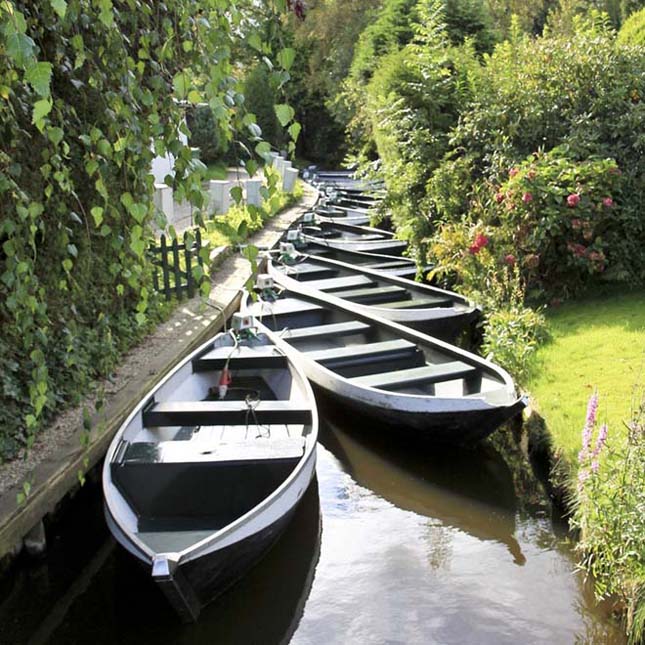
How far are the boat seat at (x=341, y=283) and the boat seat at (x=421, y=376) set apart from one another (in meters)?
3.51

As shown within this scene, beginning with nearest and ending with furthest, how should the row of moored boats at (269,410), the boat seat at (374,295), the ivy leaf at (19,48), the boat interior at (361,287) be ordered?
the ivy leaf at (19,48) → the row of moored boats at (269,410) → the boat interior at (361,287) → the boat seat at (374,295)

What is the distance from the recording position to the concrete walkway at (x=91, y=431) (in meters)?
4.47

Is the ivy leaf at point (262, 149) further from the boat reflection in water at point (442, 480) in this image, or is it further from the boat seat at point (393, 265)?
the boat seat at point (393, 265)

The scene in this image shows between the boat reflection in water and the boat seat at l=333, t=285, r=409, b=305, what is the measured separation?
2.86 metres

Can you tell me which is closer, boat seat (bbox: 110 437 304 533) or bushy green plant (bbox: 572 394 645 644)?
bushy green plant (bbox: 572 394 645 644)

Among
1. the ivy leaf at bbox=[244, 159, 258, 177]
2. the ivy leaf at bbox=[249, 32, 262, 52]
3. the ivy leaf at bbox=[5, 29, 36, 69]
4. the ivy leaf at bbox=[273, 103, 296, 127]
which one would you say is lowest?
the ivy leaf at bbox=[244, 159, 258, 177]

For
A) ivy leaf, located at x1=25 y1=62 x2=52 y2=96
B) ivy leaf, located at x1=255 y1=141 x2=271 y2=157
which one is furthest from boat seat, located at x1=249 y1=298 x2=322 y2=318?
ivy leaf, located at x1=25 y1=62 x2=52 y2=96

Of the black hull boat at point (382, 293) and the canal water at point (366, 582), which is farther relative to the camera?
the black hull boat at point (382, 293)

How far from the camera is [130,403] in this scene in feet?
20.5

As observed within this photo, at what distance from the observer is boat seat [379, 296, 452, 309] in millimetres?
9133

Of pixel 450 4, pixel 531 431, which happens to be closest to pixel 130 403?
pixel 531 431

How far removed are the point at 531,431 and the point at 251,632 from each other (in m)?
3.04

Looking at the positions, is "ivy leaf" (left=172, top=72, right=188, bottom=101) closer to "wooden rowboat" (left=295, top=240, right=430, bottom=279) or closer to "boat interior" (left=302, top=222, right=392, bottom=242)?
"wooden rowboat" (left=295, top=240, right=430, bottom=279)

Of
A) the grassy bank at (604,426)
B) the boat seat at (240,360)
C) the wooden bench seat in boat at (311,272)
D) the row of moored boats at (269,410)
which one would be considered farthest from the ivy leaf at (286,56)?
the wooden bench seat in boat at (311,272)
